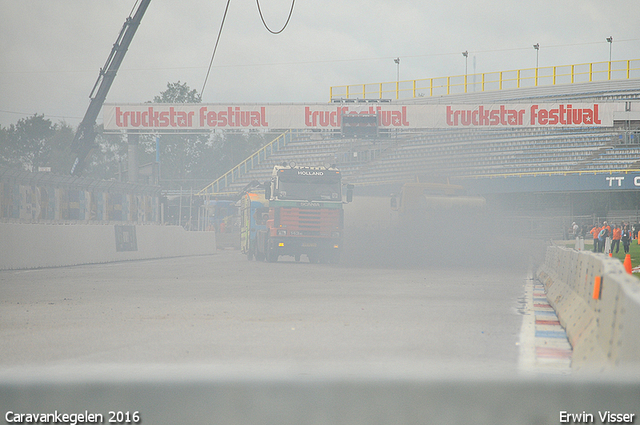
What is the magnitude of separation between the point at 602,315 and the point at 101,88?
39.8 meters

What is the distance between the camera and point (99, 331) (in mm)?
8500

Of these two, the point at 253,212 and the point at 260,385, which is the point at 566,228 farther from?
the point at 260,385

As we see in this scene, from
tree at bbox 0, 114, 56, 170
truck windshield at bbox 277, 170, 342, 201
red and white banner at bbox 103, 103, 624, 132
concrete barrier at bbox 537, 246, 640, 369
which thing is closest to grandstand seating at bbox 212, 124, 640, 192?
red and white banner at bbox 103, 103, 624, 132

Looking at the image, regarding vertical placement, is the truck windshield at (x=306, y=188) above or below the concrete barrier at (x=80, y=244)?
above

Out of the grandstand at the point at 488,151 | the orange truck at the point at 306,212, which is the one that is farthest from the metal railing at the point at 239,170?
the orange truck at the point at 306,212

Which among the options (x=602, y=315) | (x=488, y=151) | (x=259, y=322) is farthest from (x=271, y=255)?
(x=488, y=151)

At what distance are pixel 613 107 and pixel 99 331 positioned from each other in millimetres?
38371

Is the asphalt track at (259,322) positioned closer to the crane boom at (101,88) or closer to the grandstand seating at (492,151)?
the crane boom at (101,88)

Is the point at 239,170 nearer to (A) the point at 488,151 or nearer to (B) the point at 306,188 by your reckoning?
(A) the point at 488,151

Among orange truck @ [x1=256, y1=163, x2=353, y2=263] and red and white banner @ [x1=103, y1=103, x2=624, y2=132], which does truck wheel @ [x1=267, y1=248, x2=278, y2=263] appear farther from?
red and white banner @ [x1=103, y1=103, x2=624, y2=132]

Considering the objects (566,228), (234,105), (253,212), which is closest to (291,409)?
(253,212)

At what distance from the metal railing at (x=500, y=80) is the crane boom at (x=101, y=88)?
706 inches

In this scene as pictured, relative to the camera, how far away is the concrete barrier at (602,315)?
441 centimetres

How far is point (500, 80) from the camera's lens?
53.6 meters
